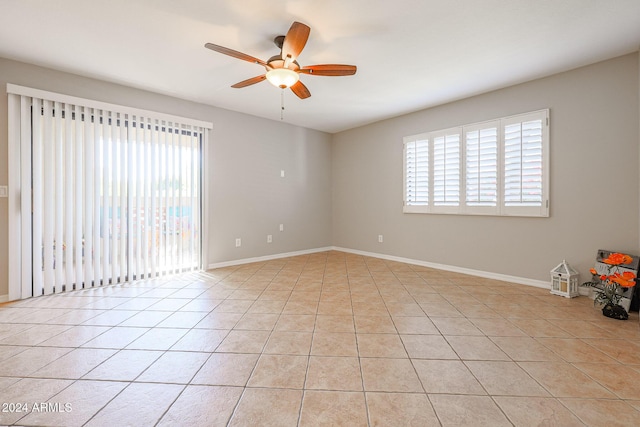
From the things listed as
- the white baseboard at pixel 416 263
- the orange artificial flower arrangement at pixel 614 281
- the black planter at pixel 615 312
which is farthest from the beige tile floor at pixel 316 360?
the white baseboard at pixel 416 263

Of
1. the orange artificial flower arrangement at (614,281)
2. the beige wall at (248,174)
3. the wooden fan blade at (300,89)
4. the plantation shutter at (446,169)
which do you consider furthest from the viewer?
the plantation shutter at (446,169)

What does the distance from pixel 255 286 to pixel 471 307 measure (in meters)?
2.43

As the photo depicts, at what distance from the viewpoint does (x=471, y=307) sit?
2824mm

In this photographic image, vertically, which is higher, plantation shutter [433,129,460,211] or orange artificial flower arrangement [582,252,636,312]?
plantation shutter [433,129,460,211]

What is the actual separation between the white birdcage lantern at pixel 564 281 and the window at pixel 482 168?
0.66 metres

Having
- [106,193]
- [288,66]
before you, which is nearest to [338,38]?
[288,66]

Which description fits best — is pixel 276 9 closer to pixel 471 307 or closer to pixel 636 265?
pixel 471 307

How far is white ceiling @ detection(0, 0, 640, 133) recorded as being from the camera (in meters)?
2.18

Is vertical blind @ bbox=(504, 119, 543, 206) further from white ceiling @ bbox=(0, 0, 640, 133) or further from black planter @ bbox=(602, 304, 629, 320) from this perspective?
black planter @ bbox=(602, 304, 629, 320)

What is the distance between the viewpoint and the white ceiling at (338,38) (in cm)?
218

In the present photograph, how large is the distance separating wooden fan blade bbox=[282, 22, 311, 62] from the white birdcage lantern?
11.7ft

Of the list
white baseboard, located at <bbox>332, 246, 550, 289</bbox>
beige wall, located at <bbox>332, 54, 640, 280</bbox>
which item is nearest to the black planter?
beige wall, located at <bbox>332, 54, 640, 280</bbox>

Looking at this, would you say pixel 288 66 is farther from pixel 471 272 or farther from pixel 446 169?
pixel 471 272

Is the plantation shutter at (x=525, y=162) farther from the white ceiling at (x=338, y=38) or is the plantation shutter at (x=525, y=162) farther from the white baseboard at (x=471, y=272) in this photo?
the white baseboard at (x=471, y=272)
